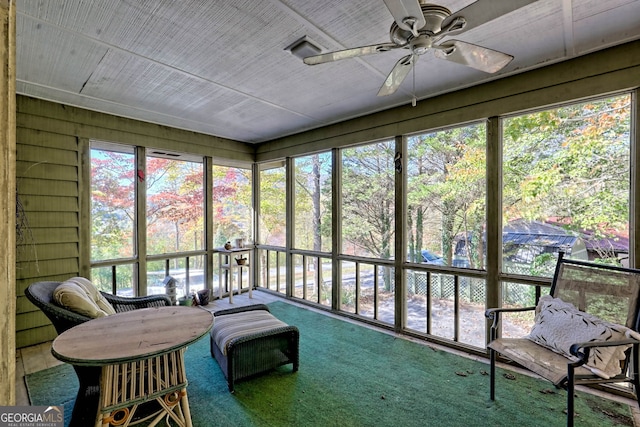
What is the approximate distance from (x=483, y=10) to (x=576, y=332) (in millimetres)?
2189

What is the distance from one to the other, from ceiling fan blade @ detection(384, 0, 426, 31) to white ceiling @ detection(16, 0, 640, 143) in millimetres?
569

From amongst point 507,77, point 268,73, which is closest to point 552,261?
point 507,77

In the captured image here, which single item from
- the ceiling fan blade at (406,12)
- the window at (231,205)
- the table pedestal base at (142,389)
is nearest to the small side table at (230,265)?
the window at (231,205)

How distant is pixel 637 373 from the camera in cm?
202

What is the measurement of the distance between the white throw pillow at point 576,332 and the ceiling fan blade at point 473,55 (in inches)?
74.1

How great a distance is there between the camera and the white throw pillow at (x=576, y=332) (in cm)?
193

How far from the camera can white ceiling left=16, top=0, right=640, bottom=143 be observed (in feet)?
6.64

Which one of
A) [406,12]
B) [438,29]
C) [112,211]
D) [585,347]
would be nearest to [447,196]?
[585,347]

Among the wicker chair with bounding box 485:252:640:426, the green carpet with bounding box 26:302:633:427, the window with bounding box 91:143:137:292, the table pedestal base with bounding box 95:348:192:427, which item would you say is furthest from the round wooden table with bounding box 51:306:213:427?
the window with bounding box 91:143:137:292

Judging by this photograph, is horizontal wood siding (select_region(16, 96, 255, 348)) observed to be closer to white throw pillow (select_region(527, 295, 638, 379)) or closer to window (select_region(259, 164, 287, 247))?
window (select_region(259, 164, 287, 247))

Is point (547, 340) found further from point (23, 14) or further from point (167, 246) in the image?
point (167, 246)

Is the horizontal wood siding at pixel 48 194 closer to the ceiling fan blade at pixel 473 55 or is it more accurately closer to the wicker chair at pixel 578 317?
the ceiling fan blade at pixel 473 55

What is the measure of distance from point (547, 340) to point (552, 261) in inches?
38.1

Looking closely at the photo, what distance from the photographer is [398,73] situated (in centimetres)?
214
